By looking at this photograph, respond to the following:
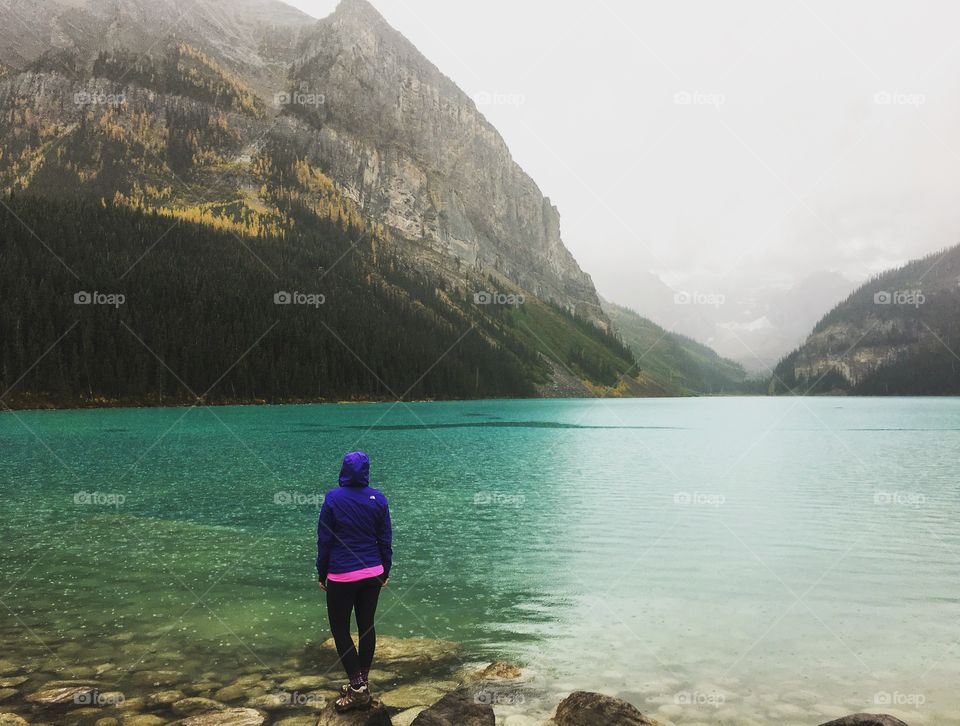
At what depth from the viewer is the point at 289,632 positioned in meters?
13.6

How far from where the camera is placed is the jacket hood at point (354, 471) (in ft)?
30.9

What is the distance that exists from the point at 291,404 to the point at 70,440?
8633 cm

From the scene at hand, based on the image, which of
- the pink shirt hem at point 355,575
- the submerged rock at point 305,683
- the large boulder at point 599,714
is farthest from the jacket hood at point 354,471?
the large boulder at point 599,714

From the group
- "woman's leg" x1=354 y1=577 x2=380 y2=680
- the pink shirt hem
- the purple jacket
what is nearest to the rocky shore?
"woman's leg" x1=354 y1=577 x2=380 y2=680

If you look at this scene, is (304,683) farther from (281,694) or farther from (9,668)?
(9,668)

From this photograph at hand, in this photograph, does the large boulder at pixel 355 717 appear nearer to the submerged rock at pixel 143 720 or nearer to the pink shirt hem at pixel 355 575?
the pink shirt hem at pixel 355 575

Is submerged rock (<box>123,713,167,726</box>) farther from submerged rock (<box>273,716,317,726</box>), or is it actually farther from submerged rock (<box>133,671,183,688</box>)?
submerged rock (<box>273,716,317,726</box>)

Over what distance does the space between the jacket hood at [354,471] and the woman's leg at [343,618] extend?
5.15 ft

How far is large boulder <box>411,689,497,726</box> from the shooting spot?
848 centimetres

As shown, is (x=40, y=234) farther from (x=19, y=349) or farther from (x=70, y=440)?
(x=70, y=440)

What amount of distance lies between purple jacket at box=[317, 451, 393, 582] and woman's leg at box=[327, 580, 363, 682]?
0.89 feet

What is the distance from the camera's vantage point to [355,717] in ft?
28.9

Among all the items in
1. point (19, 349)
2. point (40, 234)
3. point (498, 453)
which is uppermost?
point (40, 234)

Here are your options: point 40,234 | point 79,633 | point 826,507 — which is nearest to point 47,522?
point 79,633
